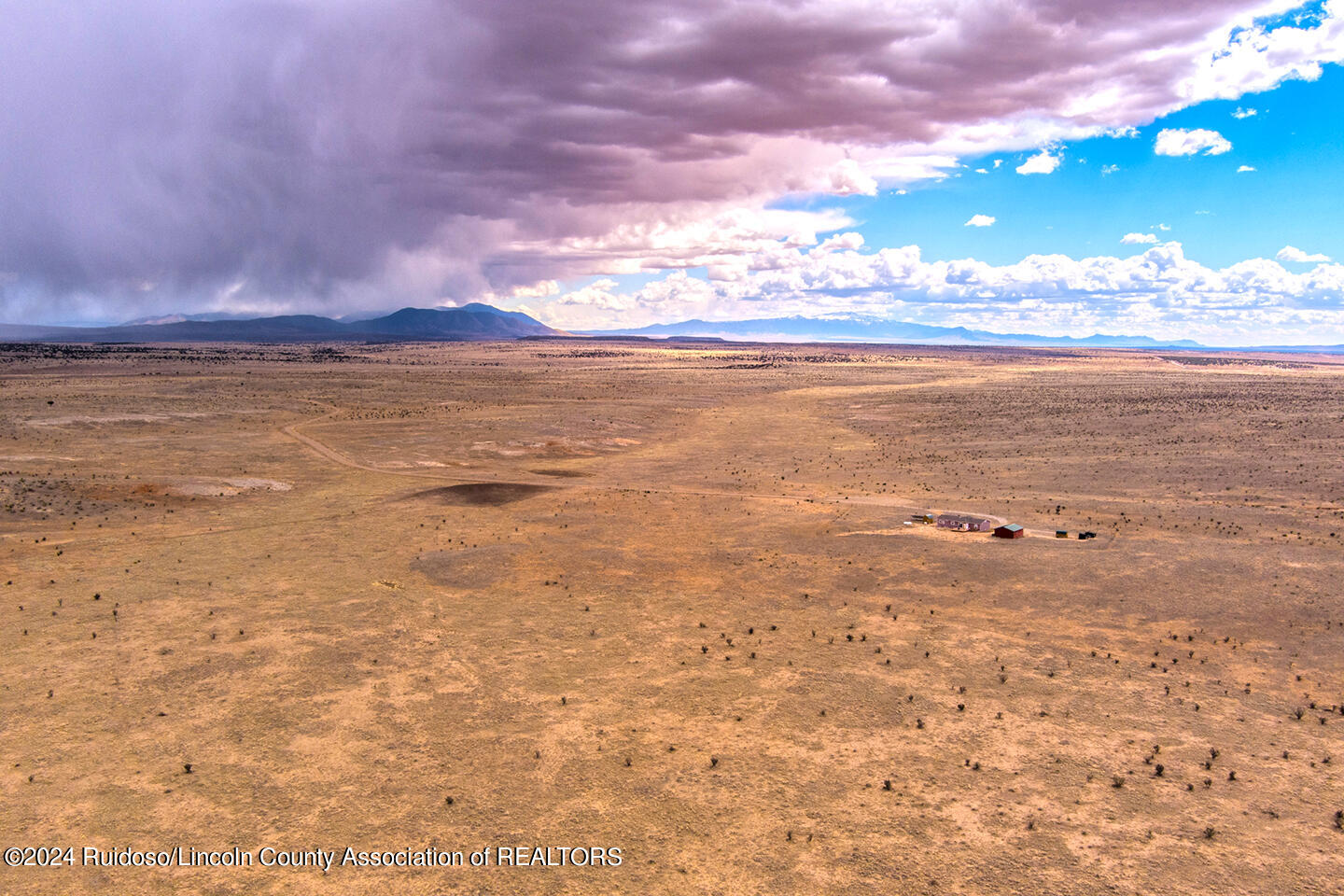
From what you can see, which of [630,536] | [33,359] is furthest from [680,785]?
[33,359]

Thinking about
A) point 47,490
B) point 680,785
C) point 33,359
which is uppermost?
point 33,359

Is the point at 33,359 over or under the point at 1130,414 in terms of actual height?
over

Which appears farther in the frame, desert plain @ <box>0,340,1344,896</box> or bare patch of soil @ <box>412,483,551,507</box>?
bare patch of soil @ <box>412,483,551,507</box>

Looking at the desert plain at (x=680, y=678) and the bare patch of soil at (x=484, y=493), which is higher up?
the bare patch of soil at (x=484, y=493)

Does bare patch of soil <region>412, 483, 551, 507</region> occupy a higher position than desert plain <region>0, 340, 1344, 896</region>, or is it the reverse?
bare patch of soil <region>412, 483, 551, 507</region>

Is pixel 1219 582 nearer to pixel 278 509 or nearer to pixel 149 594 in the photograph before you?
pixel 149 594

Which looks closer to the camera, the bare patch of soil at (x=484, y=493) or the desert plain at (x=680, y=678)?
the desert plain at (x=680, y=678)

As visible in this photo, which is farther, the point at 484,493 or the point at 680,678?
the point at 484,493

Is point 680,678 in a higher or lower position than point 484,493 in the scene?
lower
